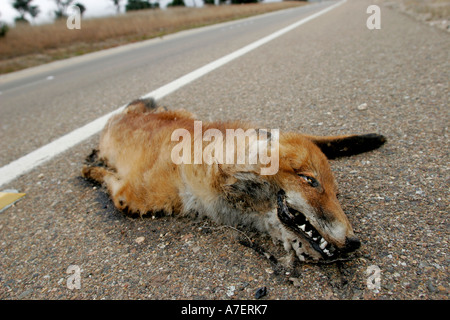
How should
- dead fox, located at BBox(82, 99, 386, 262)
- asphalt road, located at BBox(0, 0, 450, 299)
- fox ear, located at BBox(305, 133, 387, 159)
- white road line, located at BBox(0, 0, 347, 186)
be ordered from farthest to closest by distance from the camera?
white road line, located at BBox(0, 0, 347, 186) → fox ear, located at BBox(305, 133, 387, 159) → dead fox, located at BBox(82, 99, 386, 262) → asphalt road, located at BBox(0, 0, 450, 299)

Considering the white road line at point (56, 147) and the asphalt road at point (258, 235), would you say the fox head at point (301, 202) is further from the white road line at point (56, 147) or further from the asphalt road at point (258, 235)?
the white road line at point (56, 147)

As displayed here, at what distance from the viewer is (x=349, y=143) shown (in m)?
2.70

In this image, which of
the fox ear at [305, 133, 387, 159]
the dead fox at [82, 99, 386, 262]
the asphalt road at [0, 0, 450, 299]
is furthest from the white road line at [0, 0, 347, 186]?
the fox ear at [305, 133, 387, 159]

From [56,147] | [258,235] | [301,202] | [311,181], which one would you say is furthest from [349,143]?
[56,147]

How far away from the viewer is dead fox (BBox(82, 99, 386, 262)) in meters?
1.78

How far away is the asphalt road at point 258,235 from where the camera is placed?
5.35ft

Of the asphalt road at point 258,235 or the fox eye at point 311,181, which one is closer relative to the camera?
the asphalt road at point 258,235

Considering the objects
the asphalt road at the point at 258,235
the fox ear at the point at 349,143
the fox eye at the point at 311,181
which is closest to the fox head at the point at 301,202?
the fox eye at the point at 311,181

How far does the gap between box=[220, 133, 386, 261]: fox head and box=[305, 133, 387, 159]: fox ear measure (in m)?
0.59

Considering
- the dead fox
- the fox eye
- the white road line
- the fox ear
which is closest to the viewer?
the dead fox

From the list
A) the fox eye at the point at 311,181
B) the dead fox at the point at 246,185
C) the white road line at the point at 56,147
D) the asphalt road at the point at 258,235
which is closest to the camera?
the asphalt road at the point at 258,235

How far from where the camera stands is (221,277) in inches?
66.6

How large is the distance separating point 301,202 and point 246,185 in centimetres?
38

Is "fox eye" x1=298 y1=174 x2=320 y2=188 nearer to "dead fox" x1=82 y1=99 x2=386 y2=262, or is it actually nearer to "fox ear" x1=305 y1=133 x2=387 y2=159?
"dead fox" x1=82 y1=99 x2=386 y2=262
